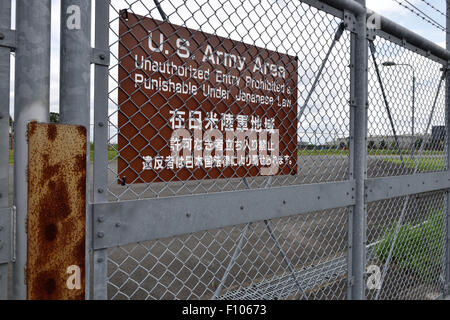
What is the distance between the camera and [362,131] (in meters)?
2.43

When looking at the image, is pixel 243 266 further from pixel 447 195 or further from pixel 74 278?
pixel 74 278

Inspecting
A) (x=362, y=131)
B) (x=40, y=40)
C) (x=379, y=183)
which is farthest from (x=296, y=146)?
(x=40, y=40)

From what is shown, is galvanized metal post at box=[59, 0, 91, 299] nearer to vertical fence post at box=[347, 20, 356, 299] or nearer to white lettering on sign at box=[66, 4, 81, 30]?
white lettering on sign at box=[66, 4, 81, 30]

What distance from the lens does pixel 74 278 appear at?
1.23 meters

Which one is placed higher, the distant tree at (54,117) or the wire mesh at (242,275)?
the distant tree at (54,117)

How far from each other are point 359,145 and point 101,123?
1.73 m

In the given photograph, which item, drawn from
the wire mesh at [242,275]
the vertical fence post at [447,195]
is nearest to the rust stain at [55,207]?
the wire mesh at [242,275]

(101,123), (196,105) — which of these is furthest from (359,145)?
(101,123)

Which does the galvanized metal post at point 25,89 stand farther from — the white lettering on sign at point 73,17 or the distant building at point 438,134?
the distant building at point 438,134

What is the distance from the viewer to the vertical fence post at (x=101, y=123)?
4.40 ft

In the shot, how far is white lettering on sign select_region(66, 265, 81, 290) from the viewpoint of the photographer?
1216 millimetres

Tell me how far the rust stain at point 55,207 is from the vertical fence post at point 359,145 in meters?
1.83

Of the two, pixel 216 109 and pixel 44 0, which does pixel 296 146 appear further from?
pixel 44 0

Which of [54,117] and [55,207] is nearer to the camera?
[55,207]
